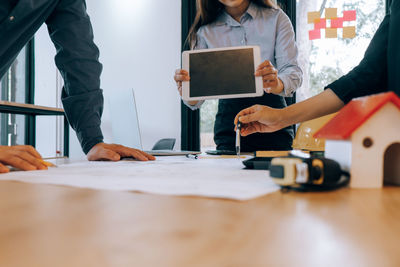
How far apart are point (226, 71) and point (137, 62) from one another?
2322 millimetres

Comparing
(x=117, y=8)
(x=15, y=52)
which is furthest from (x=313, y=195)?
(x=117, y=8)

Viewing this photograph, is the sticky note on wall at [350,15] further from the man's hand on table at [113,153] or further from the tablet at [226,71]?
the man's hand on table at [113,153]

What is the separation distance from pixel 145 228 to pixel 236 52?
3.59 feet

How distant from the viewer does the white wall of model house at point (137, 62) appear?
127 inches

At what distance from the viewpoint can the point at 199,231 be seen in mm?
253

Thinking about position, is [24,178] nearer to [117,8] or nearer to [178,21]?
[178,21]

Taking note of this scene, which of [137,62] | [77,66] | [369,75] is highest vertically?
[137,62]

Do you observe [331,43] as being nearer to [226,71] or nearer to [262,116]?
[226,71]

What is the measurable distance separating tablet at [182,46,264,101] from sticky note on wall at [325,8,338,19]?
1.77 meters

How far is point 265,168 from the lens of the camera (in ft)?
2.35

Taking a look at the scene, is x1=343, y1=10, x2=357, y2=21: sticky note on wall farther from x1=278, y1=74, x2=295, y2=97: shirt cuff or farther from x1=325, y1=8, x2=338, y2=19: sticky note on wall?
x1=278, y1=74, x2=295, y2=97: shirt cuff

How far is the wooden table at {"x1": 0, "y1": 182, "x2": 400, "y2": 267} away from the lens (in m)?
0.20

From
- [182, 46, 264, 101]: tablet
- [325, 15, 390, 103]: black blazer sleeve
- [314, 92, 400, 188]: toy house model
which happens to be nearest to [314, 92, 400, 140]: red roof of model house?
[314, 92, 400, 188]: toy house model

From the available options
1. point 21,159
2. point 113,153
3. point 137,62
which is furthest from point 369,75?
point 137,62
